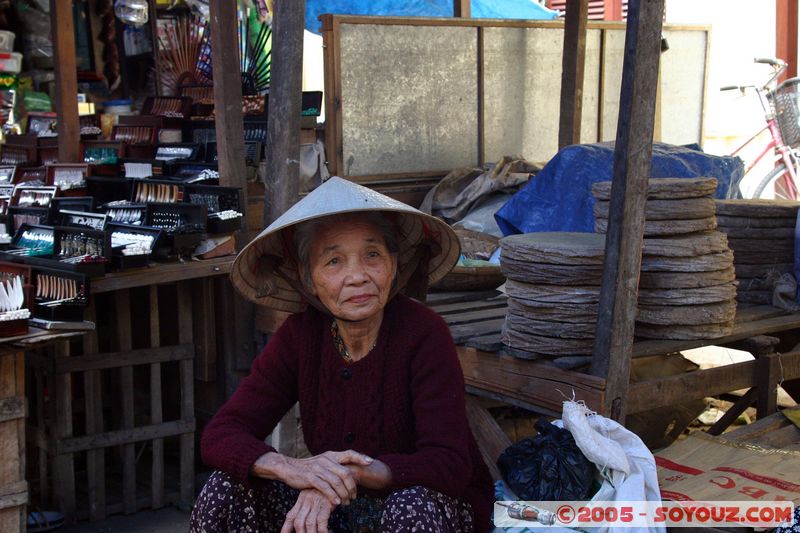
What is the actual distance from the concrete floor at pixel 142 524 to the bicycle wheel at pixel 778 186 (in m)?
5.98

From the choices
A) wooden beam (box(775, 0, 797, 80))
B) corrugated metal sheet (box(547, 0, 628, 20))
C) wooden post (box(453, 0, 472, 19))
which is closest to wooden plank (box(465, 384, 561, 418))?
wooden post (box(453, 0, 472, 19))

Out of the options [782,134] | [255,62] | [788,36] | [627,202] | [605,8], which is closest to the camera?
[627,202]

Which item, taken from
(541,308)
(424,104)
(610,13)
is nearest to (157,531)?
(541,308)

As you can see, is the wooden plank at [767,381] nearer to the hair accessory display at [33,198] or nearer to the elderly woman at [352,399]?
the elderly woman at [352,399]

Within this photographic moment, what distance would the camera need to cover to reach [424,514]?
2459mm

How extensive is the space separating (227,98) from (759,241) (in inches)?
103

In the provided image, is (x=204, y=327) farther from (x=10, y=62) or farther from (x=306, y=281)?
(x=10, y=62)

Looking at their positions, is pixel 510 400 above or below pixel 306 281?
below

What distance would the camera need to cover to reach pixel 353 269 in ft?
9.00

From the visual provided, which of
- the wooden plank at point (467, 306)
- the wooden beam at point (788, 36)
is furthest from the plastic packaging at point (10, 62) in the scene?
the wooden beam at point (788, 36)

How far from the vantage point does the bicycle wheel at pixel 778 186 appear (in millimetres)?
8562

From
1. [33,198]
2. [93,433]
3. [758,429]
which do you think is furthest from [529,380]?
[33,198]

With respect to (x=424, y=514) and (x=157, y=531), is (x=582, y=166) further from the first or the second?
(x=424, y=514)

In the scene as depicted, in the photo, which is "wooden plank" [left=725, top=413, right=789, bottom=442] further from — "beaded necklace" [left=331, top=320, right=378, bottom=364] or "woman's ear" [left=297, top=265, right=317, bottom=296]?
"woman's ear" [left=297, top=265, right=317, bottom=296]
